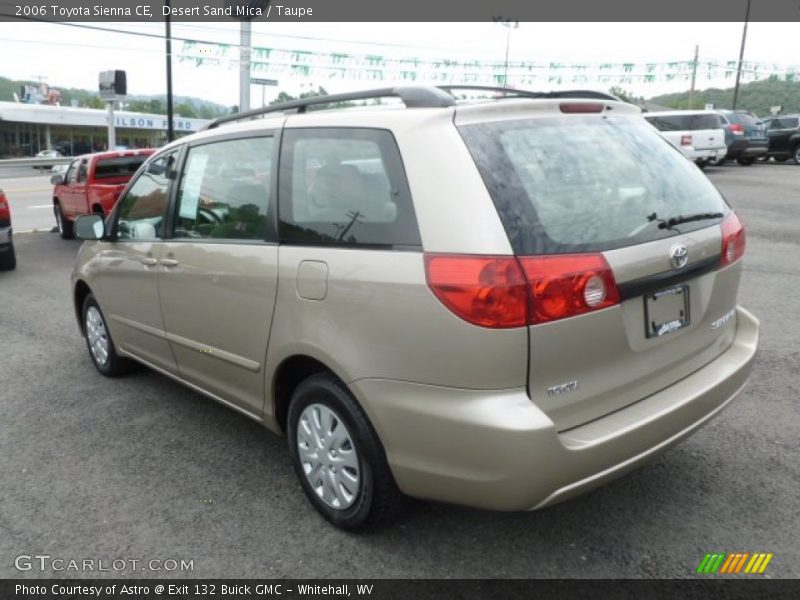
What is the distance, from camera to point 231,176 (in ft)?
11.5

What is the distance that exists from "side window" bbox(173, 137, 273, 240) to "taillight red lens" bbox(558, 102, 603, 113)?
1.34 metres

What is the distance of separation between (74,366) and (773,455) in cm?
479

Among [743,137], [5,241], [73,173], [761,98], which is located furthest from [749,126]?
[761,98]

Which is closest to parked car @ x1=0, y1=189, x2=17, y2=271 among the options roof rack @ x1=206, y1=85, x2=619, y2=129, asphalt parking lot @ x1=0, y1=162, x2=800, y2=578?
asphalt parking lot @ x1=0, y1=162, x2=800, y2=578

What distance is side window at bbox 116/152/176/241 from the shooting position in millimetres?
4027

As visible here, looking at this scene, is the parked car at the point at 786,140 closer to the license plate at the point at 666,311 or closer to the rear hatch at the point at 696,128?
the rear hatch at the point at 696,128

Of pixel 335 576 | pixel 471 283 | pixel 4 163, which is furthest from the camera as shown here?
pixel 4 163

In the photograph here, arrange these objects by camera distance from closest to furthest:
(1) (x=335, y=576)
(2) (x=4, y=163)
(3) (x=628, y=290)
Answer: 1. (3) (x=628, y=290)
2. (1) (x=335, y=576)
3. (2) (x=4, y=163)

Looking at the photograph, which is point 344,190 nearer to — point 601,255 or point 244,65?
point 601,255

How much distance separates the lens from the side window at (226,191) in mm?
3244

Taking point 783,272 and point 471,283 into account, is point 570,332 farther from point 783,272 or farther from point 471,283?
point 783,272

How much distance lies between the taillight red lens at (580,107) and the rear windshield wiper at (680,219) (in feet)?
1.75

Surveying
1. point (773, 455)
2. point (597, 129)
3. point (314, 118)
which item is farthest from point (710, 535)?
point (314, 118)

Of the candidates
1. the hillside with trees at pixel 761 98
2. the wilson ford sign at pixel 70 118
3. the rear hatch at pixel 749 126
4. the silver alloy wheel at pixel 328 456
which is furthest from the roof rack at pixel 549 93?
the hillside with trees at pixel 761 98
